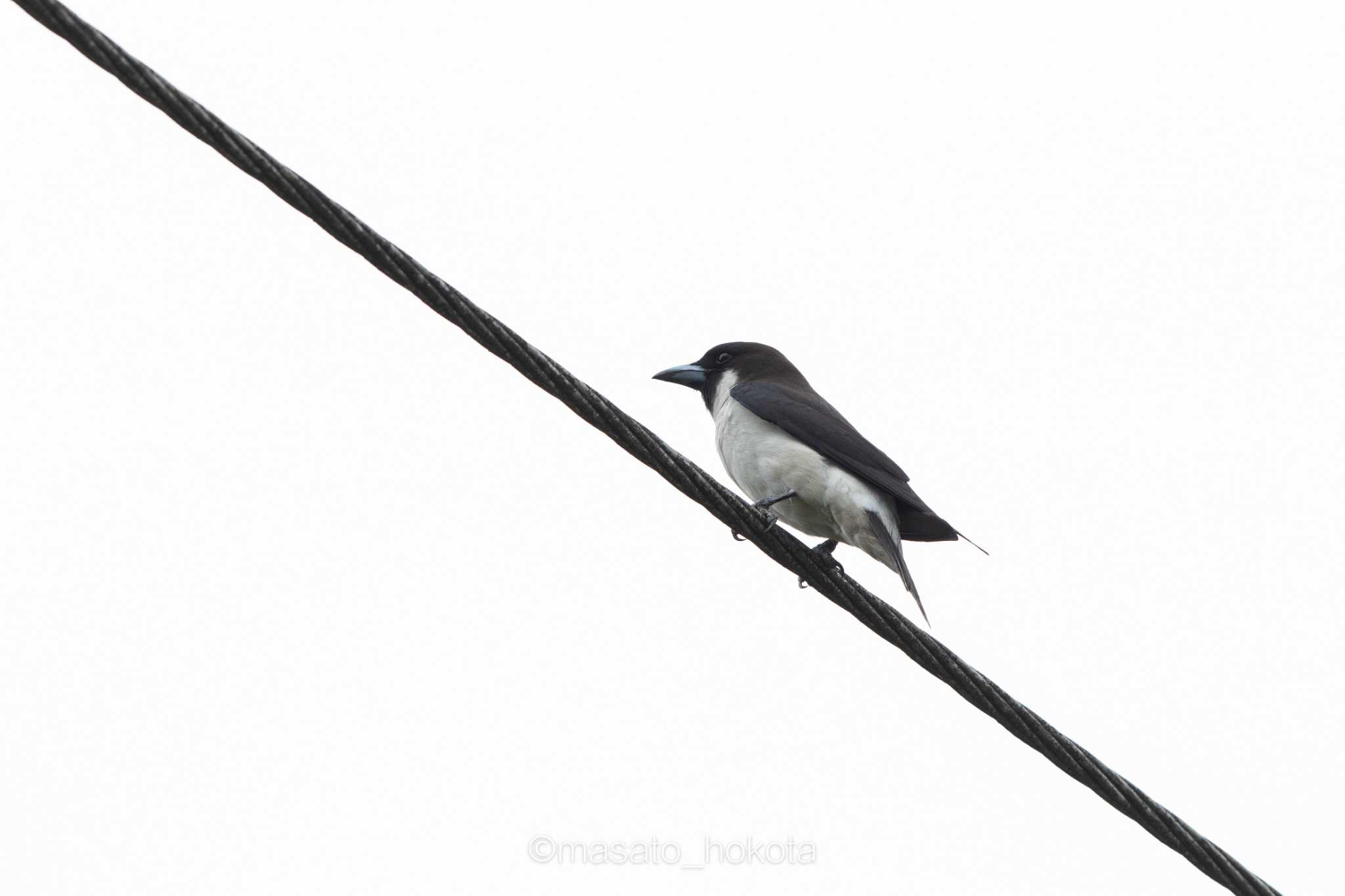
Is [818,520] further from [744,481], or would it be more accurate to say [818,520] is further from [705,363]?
[705,363]

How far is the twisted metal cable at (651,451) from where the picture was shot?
3521mm

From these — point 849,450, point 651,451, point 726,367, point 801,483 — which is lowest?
point 651,451

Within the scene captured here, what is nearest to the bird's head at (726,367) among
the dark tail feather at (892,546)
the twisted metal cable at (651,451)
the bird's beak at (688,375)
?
the bird's beak at (688,375)

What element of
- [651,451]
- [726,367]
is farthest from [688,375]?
[651,451]

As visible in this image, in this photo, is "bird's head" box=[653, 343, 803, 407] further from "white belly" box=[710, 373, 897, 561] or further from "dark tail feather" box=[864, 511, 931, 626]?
"dark tail feather" box=[864, 511, 931, 626]

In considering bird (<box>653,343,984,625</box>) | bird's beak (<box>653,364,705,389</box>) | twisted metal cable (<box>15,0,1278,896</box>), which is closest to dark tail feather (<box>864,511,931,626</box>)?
bird (<box>653,343,984,625</box>)

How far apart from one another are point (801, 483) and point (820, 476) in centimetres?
10

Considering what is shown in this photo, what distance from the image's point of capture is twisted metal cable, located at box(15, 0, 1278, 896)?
11.6 feet

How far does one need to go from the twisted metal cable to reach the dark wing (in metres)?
1.36

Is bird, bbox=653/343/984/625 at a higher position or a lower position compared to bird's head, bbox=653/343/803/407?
lower

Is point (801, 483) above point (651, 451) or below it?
above

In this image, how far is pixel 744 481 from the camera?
7422 mm

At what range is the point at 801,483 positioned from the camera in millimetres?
7008

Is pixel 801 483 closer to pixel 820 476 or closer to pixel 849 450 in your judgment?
pixel 820 476
